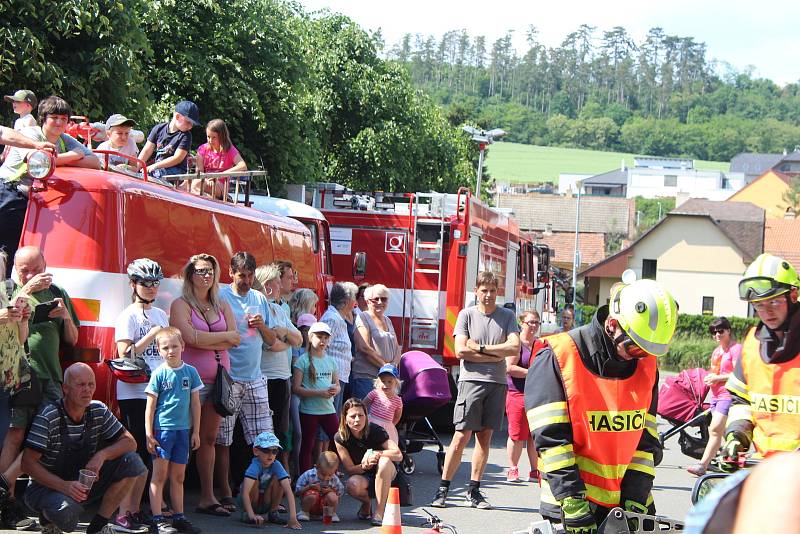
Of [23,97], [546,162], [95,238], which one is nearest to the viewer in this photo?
[95,238]

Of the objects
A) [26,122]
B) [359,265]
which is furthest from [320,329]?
[359,265]

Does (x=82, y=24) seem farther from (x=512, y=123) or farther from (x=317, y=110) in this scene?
(x=512, y=123)

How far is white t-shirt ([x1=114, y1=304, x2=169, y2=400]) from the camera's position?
8375mm

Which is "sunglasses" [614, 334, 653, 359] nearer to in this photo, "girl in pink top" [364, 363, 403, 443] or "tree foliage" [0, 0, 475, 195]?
"girl in pink top" [364, 363, 403, 443]

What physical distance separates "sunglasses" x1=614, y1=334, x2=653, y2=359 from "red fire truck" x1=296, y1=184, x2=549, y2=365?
10688mm

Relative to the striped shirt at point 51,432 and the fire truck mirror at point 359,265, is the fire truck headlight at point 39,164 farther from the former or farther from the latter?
the fire truck mirror at point 359,265

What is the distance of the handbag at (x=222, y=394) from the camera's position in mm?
9047

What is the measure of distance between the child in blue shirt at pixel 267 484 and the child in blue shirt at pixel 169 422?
31.5 inches

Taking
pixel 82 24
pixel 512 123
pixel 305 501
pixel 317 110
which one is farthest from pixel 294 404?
pixel 512 123

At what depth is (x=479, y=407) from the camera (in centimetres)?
1079

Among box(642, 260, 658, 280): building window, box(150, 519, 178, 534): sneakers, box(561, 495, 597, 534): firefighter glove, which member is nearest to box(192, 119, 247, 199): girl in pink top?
box(150, 519, 178, 534): sneakers

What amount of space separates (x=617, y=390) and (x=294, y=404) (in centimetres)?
605

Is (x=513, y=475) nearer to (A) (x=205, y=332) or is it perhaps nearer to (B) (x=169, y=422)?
(A) (x=205, y=332)

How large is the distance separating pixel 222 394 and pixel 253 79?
15.0 meters
